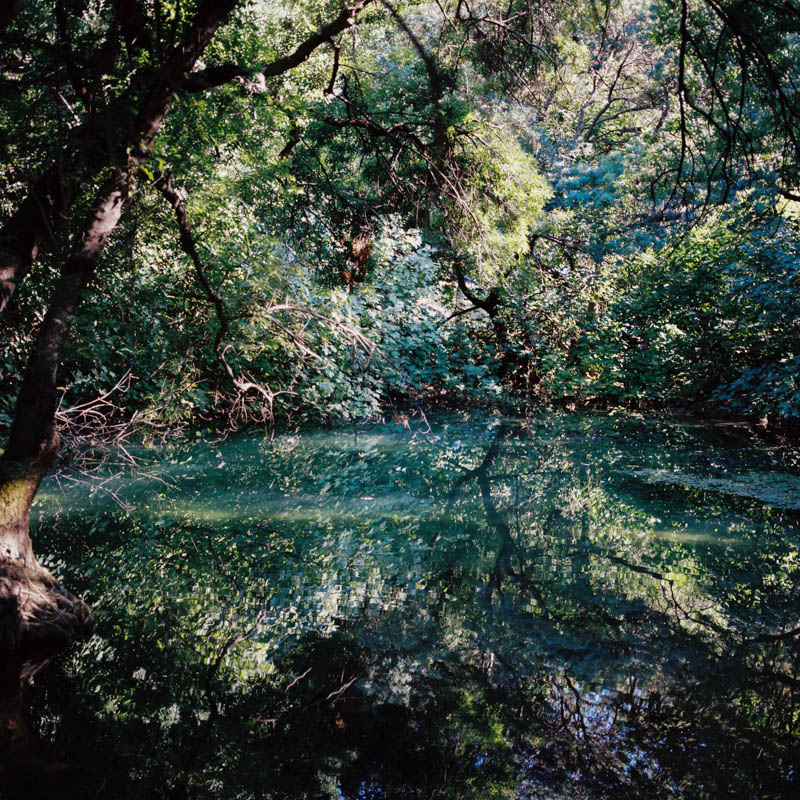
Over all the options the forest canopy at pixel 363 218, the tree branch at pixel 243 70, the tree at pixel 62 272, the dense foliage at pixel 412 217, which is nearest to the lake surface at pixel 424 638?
the tree at pixel 62 272

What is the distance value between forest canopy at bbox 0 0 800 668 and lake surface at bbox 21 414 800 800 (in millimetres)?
798

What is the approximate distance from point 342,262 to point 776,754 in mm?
5943

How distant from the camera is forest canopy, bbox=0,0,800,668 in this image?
336cm

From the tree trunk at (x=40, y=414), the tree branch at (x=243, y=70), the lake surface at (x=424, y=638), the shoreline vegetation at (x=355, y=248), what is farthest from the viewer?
the tree branch at (x=243, y=70)

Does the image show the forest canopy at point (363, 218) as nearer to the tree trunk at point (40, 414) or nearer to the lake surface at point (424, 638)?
the tree trunk at point (40, 414)

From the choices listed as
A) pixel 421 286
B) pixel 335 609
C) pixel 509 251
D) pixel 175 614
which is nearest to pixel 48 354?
pixel 175 614

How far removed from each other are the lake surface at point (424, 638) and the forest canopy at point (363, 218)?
798 millimetres

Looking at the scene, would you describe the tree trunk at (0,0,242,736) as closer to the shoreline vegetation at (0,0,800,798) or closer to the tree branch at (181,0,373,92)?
the shoreline vegetation at (0,0,800,798)

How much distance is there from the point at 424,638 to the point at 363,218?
3754 millimetres

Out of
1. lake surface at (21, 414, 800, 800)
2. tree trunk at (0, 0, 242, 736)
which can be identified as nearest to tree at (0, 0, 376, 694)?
tree trunk at (0, 0, 242, 736)

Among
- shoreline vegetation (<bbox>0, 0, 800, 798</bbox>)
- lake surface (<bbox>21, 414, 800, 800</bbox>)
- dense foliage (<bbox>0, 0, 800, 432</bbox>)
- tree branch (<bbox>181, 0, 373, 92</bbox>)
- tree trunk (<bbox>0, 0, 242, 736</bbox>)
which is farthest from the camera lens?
dense foliage (<bbox>0, 0, 800, 432</bbox>)

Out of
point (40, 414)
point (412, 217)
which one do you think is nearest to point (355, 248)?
point (412, 217)

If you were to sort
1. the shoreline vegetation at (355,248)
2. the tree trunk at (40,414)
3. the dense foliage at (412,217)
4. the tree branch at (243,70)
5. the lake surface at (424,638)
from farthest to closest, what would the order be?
the dense foliage at (412,217), the tree branch at (243,70), the shoreline vegetation at (355,248), the tree trunk at (40,414), the lake surface at (424,638)

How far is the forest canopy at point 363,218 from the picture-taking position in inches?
132
